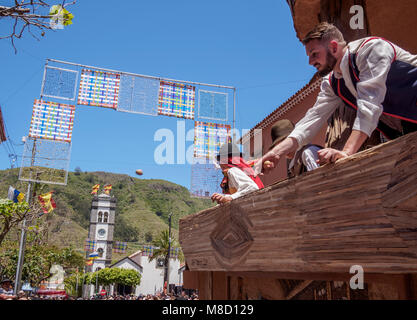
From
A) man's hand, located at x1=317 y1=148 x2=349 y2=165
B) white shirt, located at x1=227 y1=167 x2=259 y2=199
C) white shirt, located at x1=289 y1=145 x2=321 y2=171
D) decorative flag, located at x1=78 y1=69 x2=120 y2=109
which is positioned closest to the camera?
man's hand, located at x1=317 y1=148 x2=349 y2=165

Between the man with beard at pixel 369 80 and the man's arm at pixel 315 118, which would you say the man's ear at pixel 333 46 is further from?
the man's arm at pixel 315 118

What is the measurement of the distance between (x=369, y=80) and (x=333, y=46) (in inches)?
10.8

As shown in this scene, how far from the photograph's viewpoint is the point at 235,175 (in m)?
2.29

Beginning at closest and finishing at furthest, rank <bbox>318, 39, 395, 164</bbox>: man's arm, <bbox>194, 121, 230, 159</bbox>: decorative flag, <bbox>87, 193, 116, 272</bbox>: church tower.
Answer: <bbox>318, 39, 395, 164</bbox>: man's arm < <bbox>194, 121, 230, 159</bbox>: decorative flag < <bbox>87, 193, 116, 272</bbox>: church tower

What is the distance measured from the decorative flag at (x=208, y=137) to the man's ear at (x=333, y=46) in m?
11.5

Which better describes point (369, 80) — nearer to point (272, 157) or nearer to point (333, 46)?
point (333, 46)

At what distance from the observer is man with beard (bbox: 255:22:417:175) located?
45.9 inches

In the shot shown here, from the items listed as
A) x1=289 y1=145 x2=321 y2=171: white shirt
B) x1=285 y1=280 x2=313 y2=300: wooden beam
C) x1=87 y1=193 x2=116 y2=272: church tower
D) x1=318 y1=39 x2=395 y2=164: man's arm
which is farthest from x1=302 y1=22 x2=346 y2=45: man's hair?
x1=87 y1=193 x2=116 y2=272: church tower

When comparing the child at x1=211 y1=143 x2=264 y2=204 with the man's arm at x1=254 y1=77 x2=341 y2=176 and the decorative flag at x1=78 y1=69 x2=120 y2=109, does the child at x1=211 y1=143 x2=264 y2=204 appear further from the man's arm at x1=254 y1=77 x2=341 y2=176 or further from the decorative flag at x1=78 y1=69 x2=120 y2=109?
the decorative flag at x1=78 y1=69 x2=120 y2=109

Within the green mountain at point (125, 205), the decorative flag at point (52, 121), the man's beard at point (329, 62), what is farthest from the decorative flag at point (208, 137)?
the green mountain at point (125, 205)

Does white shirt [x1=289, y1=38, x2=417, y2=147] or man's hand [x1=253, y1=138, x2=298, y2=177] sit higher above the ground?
white shirt [x1=289, y1=38, x2=417, y2=147]

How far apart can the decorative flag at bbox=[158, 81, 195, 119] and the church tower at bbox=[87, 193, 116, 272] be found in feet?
225

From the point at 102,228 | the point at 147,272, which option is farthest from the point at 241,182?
the point at 102,228
